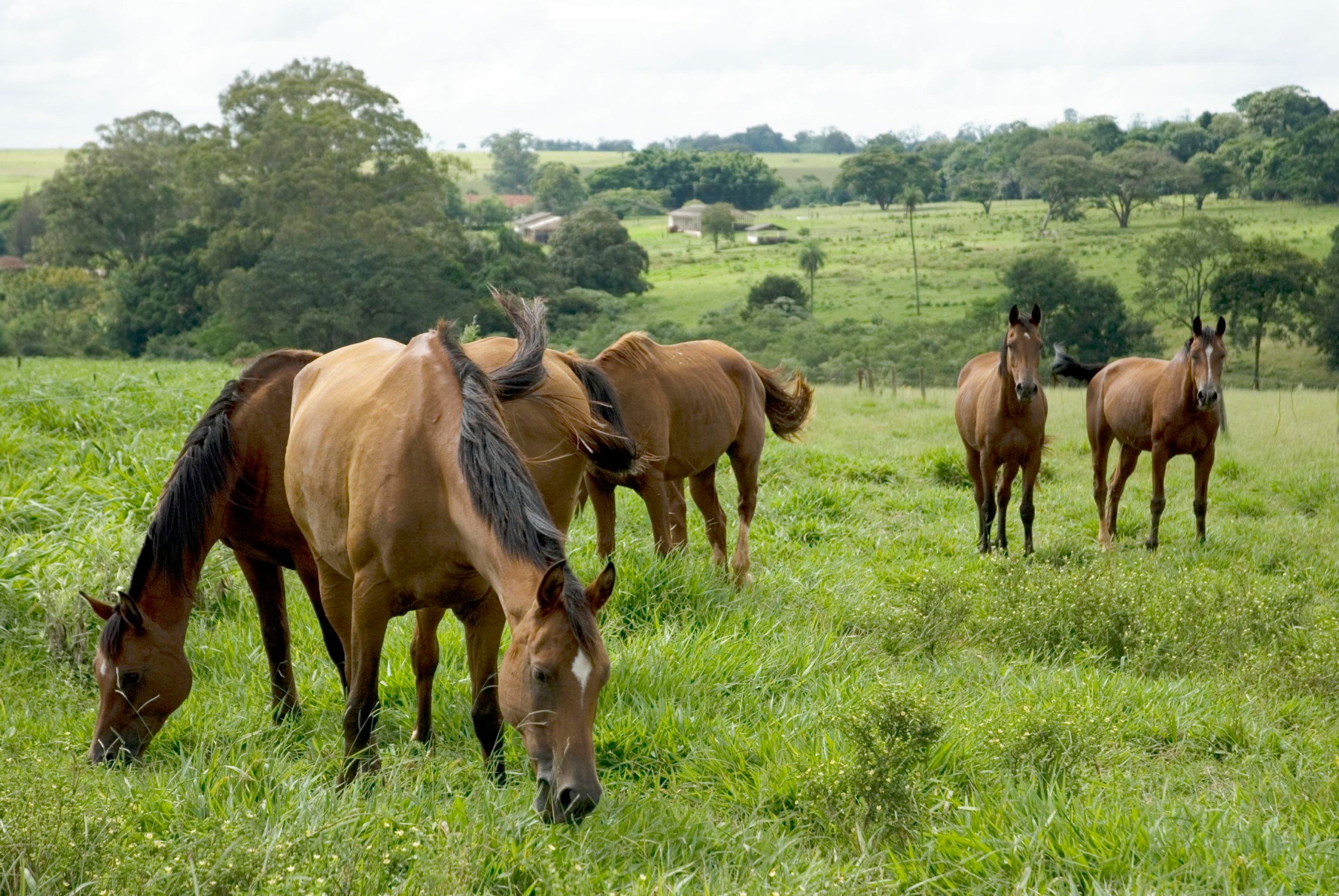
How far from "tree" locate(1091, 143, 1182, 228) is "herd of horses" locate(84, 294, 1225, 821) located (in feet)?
193

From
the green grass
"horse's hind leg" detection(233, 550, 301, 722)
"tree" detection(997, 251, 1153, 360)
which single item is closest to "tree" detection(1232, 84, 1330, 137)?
"tree" detection(997, 251, 1153, 360)

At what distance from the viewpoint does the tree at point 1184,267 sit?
131 feet

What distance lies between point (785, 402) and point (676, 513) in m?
1.67

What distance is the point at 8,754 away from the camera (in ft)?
12.1

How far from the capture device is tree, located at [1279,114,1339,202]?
173 feet

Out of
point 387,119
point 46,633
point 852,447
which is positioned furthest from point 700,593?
point 387,119

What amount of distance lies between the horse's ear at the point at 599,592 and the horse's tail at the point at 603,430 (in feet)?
4.22

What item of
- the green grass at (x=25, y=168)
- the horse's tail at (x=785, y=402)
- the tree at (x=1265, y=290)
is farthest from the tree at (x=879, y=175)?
the horse's tail at (x=785, y=402)

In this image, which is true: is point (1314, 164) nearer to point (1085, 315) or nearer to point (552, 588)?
point (1085, 315)

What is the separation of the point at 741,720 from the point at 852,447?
8855mm

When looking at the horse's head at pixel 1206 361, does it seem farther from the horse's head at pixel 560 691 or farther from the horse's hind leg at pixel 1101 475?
the horse's head at pixel 560 691

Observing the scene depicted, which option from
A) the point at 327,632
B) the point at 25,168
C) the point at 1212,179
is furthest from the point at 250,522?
the point at 25,168

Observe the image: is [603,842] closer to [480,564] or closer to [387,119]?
[480,564]

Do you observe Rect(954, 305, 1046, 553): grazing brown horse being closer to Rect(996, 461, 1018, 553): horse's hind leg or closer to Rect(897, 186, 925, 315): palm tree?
Rect(996, 461, 1018, 553): horse's hind leg
